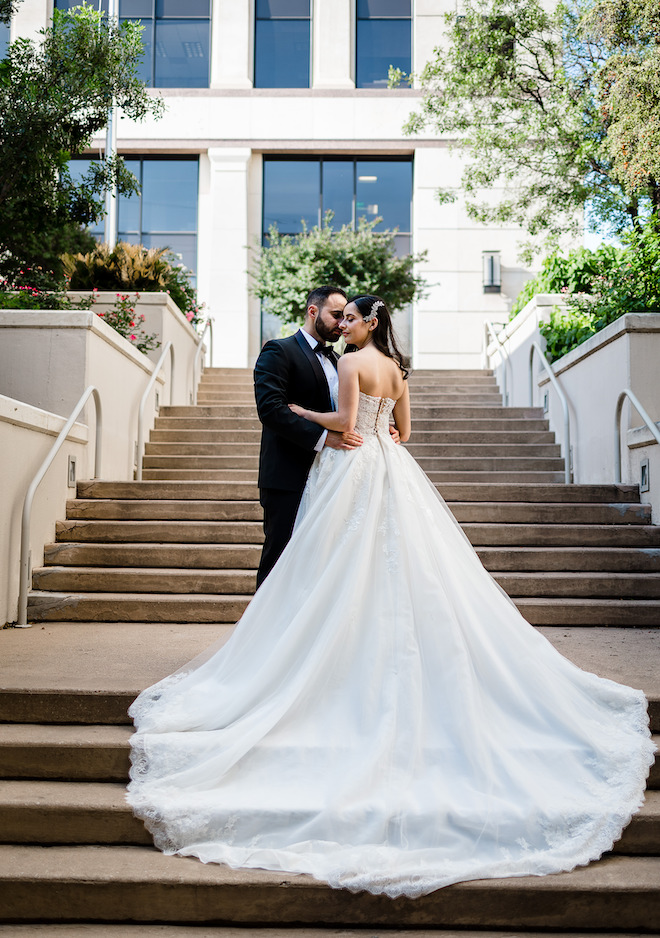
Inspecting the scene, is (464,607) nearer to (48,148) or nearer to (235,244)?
(48,148)

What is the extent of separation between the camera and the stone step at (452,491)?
7480 millimetres

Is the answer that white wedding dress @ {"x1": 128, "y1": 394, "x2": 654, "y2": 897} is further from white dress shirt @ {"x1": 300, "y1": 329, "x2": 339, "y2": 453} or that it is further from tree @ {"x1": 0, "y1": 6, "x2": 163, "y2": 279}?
tree @ {"x1": 0, "y1": 6, "x2": 163, "y2": 279}

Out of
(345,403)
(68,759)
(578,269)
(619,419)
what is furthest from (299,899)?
(578,269)

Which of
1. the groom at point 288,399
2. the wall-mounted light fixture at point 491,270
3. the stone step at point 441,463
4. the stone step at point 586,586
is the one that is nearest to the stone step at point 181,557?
the stone step at point 441,463

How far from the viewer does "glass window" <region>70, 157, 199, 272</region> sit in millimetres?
18516

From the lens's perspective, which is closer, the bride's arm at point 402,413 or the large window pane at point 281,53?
the bride's arm at point 402,413

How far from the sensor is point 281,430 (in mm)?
4137

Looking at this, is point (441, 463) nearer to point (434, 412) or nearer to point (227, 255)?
point (434, 412)

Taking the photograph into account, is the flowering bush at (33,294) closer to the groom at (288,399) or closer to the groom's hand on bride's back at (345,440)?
the groom at (288,399)

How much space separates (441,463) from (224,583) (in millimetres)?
3114

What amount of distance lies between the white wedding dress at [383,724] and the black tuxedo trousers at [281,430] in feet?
0.71

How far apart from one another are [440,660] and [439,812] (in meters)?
0.66

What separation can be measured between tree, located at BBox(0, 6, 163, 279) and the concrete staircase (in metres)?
2.66

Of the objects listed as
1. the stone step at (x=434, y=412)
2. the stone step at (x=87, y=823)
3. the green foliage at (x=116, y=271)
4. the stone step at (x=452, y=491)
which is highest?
the green foliage at (x=116, y=271)
